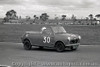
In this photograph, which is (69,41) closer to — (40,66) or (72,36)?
(72,36)

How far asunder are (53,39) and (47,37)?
43cm

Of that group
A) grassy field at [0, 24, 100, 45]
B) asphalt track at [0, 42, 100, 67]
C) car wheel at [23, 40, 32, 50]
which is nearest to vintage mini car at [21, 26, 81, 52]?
car wheel at [23, 40, 32, 50]

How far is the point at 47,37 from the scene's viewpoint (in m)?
14.5

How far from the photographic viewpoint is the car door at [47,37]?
47.4 ft

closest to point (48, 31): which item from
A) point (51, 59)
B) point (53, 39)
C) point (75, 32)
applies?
point (53, 39)

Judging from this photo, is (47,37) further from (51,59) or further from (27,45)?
(51,59)

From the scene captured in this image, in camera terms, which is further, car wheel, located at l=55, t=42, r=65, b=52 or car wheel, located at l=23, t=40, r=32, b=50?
car wheel, located at l=23, t=40, r=32, b=50

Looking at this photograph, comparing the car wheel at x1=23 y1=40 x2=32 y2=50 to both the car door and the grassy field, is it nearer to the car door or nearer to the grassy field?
the car door

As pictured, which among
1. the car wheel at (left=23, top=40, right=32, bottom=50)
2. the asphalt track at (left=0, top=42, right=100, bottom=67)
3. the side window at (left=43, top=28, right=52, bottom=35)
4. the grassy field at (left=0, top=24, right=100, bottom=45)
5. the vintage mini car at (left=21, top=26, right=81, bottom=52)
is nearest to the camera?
the asphalt track at (left=0, top=42, right=100, bottom=67)

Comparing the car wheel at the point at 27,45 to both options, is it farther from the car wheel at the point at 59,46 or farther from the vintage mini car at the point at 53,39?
the car wheel at the point at 59,46

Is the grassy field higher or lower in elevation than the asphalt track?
lower

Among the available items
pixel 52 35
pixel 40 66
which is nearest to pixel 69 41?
pixel 52 35

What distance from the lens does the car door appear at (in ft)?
47.4

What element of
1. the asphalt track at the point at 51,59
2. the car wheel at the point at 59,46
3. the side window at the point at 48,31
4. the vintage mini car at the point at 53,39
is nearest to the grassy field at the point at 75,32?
the vintage mini car at the point at 53,39
